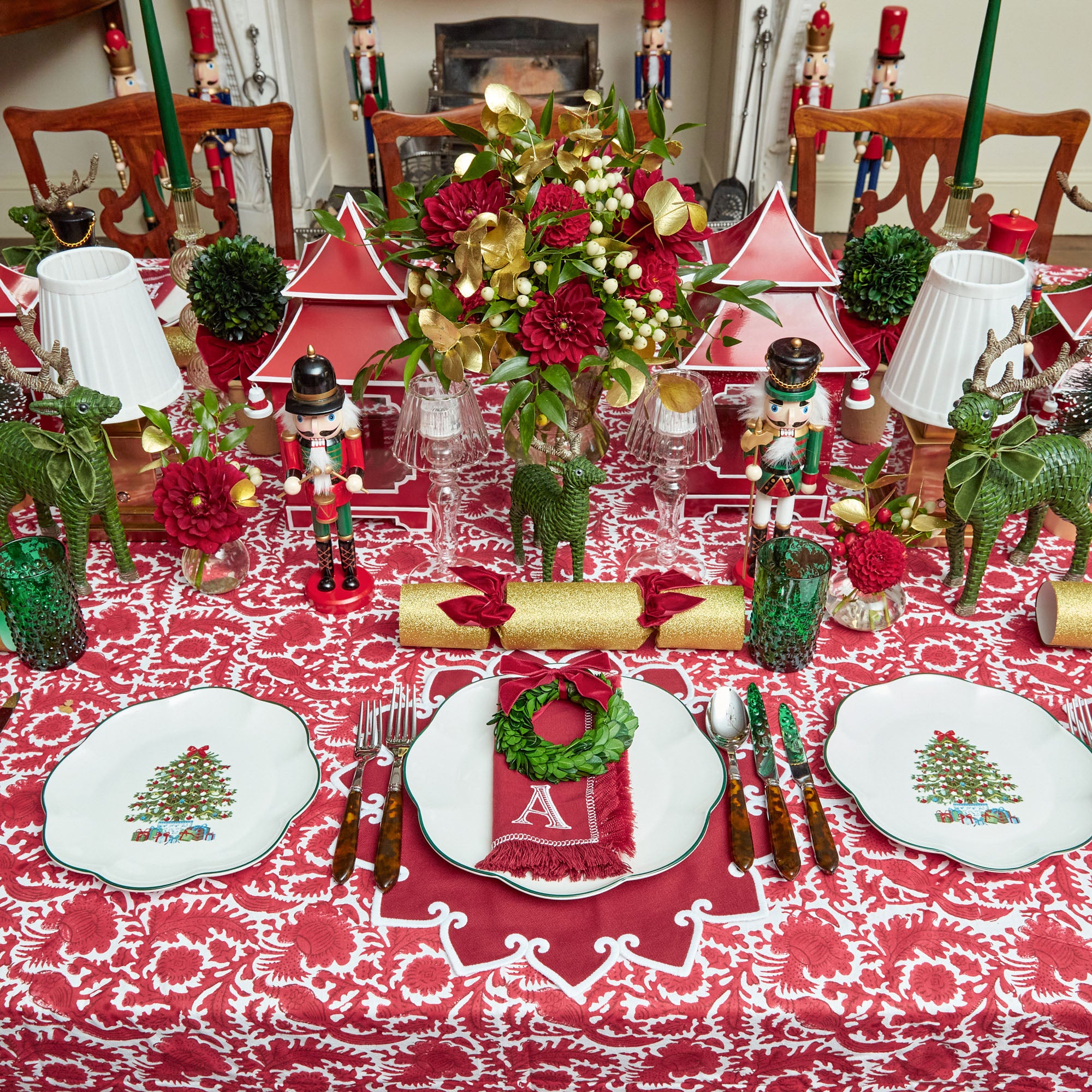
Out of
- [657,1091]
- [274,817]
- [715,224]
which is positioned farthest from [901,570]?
[715,224]

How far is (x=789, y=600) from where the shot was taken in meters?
1.06

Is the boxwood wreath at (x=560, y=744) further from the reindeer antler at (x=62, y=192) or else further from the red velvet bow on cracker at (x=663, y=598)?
the reindeer antler at (x=62, y=192)

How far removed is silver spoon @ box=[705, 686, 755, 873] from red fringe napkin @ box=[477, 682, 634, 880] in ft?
0.30

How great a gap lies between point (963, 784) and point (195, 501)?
841 mm

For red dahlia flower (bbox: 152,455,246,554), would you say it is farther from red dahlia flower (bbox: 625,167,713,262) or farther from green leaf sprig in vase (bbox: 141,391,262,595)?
red dahlia flower (bbox: 625,167,713,262)

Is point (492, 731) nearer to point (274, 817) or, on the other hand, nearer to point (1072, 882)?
point (274, 817)

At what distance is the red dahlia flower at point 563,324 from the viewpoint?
991 millimetres

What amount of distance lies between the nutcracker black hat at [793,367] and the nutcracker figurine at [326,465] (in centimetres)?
45

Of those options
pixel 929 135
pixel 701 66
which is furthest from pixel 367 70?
pixel 929 135

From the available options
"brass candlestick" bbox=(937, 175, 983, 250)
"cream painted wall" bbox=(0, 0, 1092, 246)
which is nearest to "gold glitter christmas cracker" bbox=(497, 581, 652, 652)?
"brass candlestick" bbox=(937, 175, 983, 250)

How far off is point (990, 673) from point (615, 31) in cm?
347

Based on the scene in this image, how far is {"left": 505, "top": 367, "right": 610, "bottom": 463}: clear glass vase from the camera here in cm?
111

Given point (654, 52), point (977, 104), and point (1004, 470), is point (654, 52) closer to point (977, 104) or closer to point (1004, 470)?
point (977, 104)

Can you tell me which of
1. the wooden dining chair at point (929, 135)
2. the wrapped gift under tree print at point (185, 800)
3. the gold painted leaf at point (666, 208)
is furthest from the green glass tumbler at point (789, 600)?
the wooden dining chair at point (929, 135)
